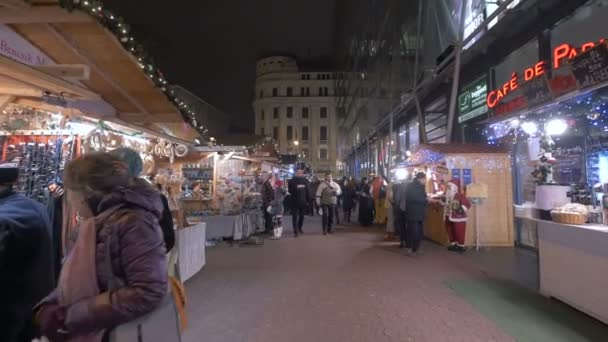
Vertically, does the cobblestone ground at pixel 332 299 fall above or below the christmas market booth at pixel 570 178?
below

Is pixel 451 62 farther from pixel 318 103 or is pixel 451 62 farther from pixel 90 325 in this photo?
pixel 318 103

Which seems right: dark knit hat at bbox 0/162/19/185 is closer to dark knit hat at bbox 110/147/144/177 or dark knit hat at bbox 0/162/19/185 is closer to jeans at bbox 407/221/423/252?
dark knit hat at bbox 110/147/144/177

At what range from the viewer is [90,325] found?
146 centimetres

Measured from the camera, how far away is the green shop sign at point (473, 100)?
32.1ft

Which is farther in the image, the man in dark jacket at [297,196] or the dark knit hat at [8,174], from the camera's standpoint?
the man in dark jacket at [297,196]

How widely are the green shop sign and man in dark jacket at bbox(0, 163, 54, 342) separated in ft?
31.4

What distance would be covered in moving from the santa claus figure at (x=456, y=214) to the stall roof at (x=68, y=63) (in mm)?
6189

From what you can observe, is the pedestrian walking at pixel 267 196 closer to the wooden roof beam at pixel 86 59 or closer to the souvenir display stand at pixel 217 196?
the souvenir display stand at pixel 217 196

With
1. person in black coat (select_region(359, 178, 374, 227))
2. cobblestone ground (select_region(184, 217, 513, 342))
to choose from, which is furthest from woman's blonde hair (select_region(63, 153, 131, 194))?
person in black coat (select_region(359, 178, 374, 227))

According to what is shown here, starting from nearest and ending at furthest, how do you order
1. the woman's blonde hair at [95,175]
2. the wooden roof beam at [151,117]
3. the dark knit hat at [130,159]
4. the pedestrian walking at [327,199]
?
the woman's blonde hair at [95,175]
the dark knit hat at [130,159]
the wooden roof beam at [151,117]
the pedestrian walking at [327,199]

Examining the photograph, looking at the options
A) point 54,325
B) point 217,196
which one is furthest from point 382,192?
point 54,325

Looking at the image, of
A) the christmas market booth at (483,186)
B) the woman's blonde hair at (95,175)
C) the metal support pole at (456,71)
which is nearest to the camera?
the woman's blonde hair at (95,175)

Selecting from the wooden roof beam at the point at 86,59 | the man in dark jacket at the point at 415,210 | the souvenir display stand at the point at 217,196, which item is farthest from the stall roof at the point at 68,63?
the man in dark jacket at the point at 415,210

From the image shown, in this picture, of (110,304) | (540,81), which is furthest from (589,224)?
(110,304)
